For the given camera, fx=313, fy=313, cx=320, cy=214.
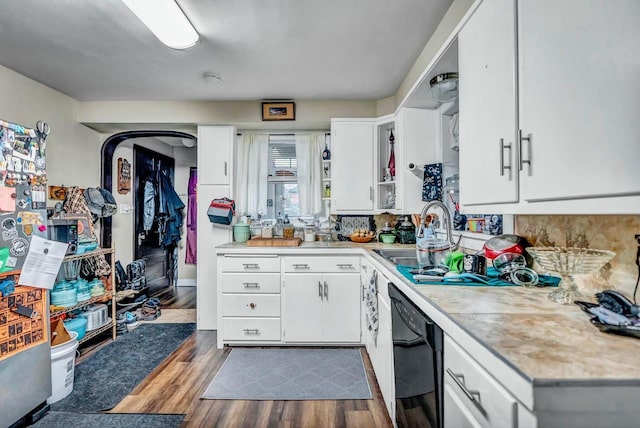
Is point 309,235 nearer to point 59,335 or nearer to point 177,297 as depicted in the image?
point 59,335

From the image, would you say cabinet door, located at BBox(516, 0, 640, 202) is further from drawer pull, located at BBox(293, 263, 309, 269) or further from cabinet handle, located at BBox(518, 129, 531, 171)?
drawer pull, located at BBox(293, 263, 309, 269)

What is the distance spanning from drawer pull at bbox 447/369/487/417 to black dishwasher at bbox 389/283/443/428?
0.10 metres

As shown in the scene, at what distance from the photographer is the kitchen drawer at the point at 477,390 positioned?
643 millimetres

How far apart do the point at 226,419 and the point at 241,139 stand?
2632mm

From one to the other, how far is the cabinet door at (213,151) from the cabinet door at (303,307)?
4.46 ft

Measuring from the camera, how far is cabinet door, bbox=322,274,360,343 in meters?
2.73

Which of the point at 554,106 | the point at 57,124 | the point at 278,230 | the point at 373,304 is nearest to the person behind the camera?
the point at 554,106

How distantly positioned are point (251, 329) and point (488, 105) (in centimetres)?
247

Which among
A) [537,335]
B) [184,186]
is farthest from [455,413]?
[184,186]

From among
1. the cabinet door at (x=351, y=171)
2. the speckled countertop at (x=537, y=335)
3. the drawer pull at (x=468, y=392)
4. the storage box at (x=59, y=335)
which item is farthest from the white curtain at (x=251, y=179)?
the drawer pull at (x=468, y=392)

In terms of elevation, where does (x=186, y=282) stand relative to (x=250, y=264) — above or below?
below

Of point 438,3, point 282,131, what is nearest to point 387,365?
point 438,3

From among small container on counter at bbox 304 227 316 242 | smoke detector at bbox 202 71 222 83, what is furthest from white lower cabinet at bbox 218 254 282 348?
smoke detector at bbox 202 71 222 83

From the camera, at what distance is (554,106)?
874 mm
